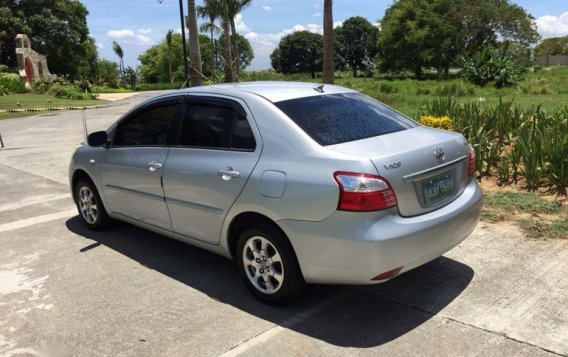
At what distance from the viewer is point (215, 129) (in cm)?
423

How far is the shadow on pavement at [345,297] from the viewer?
3.47 metres

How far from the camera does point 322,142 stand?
3.61 m

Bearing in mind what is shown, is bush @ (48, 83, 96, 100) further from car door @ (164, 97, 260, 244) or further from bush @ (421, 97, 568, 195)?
car door @ (164, 97, 260, 244)

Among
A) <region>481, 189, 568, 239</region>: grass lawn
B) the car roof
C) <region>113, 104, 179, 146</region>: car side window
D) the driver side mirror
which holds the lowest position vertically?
<region>481, 189, 568, 239</region>: grass lawn

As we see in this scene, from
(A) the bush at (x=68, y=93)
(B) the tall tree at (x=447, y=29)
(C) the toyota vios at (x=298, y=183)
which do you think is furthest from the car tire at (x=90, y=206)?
(B) the tall tree at (x=447, y=29)

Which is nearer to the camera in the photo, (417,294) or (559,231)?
(417,294)

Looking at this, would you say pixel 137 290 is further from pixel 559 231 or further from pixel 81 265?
pixel 559 231

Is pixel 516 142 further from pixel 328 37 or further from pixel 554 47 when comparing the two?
pixel 554 47

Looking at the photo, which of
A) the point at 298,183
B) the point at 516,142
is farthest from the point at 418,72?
the point at 298,183

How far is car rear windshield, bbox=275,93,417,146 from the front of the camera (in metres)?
3.76

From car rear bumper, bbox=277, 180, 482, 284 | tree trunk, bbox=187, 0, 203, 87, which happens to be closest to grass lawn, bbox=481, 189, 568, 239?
car rear bumper, bbox=277, 180, 482, 284

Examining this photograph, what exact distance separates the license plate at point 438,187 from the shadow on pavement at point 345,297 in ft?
2.63

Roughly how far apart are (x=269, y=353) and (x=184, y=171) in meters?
1.73

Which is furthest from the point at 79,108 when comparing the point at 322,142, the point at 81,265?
the point at 322,142
